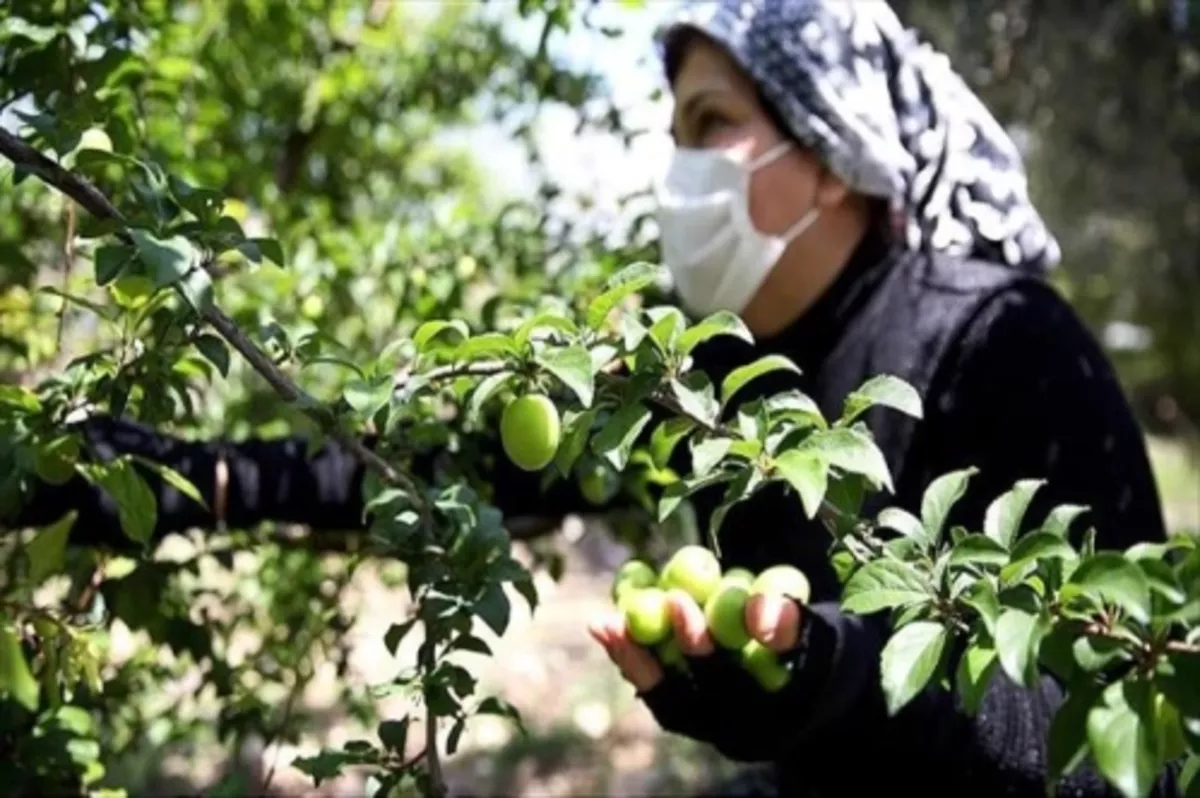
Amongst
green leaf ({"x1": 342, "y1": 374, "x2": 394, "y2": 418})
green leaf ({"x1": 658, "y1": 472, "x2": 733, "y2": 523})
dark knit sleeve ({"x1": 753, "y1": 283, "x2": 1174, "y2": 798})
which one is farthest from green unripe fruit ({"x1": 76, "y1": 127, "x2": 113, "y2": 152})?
dark knit sleeve ({"x1": 753, "y1": 283, "x2": 1174, "y2": 798})

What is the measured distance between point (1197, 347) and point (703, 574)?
699 cm

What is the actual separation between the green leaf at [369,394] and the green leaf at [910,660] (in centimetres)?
36

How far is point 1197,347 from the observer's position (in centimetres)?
761

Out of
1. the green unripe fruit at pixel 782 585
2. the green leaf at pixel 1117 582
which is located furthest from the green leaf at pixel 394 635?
the green leaf at pixel 1117 582

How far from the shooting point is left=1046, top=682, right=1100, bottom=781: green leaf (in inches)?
30.0

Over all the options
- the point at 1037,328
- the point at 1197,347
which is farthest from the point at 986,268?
the point at 1197,347

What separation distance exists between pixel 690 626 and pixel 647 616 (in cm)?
4

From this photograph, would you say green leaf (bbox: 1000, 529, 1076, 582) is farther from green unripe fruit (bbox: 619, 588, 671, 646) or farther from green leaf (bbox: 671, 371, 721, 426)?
green unripe fruit (bbox: 619, 588, 671, 646)

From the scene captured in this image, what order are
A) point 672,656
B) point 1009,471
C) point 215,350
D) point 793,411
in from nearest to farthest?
point 793,411 → point 215,350 → point 672,656 → point 1009,471

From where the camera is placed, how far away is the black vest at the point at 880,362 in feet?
5.77

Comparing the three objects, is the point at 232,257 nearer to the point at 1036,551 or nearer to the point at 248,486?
the point at 248,486

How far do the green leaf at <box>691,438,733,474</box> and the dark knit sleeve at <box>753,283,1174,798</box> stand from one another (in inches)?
24.0

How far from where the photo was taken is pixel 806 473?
86cm

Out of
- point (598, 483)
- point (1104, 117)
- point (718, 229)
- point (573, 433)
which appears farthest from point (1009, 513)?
point (1104, 117)
